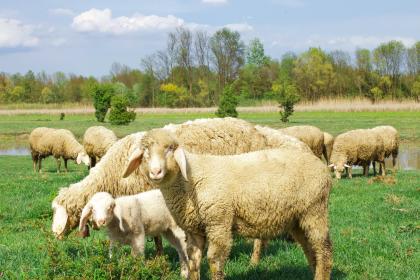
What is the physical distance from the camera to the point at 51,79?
13325 cm

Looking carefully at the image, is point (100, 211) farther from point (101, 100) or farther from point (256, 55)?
point (256, 55)

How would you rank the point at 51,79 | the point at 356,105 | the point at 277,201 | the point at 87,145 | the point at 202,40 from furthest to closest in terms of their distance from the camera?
the point at 51,79
the point at 202,40
the point at 356,105
the point at 87,145
the point at 277,201

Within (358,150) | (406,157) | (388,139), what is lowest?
(406,157)

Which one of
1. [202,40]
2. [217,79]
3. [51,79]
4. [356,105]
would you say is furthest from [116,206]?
[51,79]

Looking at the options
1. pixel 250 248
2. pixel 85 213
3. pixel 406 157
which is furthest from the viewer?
pixel 406 157

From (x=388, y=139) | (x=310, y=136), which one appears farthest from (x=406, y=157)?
(x=310, y=136)

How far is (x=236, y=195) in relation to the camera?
216 inches

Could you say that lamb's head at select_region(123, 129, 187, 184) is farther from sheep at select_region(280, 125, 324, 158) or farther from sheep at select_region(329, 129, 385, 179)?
sheep at select_region(280, 125, 324, 158)

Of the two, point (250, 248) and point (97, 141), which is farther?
point (97, 141)

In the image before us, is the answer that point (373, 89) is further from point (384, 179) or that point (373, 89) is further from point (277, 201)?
point (277, 201)

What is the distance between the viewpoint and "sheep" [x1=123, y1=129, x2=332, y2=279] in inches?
208

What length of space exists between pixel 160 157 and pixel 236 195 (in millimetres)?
920

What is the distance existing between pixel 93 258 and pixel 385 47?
94127mm

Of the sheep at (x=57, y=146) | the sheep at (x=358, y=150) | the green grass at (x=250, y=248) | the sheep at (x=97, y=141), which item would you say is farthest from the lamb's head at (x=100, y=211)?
the sheep at (x=57, y=146)
